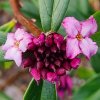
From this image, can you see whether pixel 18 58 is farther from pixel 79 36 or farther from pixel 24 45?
pixel 79 36

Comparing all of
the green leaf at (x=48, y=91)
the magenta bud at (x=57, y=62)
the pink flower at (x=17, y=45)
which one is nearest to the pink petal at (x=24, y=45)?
the pink flower at (x=17, y=45)

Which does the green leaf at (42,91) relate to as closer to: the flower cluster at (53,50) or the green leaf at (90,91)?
A: the flower cluster at (53,50)

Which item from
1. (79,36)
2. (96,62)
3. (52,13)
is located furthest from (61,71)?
(96,62)

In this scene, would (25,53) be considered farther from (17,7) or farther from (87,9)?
(87,9)

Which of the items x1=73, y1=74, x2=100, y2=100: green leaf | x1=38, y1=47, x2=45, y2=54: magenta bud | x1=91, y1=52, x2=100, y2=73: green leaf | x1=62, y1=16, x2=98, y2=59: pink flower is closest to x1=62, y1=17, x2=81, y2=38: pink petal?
x1=62, y1=16, x2=98, y2=59: pink flower

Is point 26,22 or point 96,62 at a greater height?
point 26,22

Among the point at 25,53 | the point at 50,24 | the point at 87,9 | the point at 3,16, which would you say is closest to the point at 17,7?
the point at 50,24
